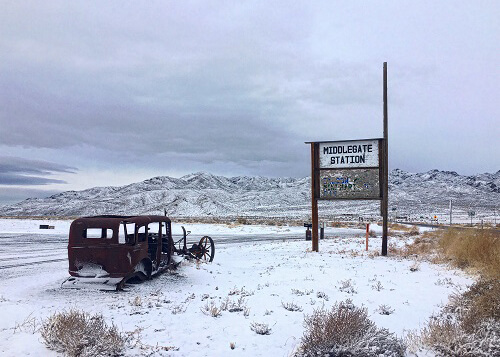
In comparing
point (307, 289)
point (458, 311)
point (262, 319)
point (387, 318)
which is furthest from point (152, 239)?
point (458, 311)

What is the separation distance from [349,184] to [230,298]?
983 cm

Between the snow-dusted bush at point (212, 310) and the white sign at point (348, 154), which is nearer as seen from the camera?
the snow-dusted bush at point (212, 310)

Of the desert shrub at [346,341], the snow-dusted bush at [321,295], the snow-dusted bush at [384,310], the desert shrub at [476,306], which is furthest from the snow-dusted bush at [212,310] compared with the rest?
the desert shrub at [476,306]

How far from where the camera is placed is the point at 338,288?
9.59 metres

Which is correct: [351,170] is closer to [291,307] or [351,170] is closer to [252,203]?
[291,307]

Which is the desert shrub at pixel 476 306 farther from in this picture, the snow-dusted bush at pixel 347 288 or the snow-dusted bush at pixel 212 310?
the snow-dusted bush at pixel 212 310

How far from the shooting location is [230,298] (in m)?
8.77

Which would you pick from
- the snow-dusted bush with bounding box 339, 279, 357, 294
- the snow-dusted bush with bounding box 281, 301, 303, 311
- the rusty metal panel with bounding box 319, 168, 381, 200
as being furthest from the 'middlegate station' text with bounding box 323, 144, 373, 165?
the snow-dusted bush with bounding box 281, 301, 303, 311

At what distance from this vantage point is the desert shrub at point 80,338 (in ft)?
16.5

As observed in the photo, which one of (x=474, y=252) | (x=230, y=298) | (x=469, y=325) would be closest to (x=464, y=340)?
(x=469, y=325)

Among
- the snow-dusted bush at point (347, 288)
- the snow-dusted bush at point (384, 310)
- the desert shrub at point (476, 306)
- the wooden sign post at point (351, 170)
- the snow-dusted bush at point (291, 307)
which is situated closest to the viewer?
the desert shrub at point (476, 306)

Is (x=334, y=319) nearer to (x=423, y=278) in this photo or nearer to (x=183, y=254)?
(x=423, y=278)

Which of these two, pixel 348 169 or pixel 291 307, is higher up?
pixel 348 169

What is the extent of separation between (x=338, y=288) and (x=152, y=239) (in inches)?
224
